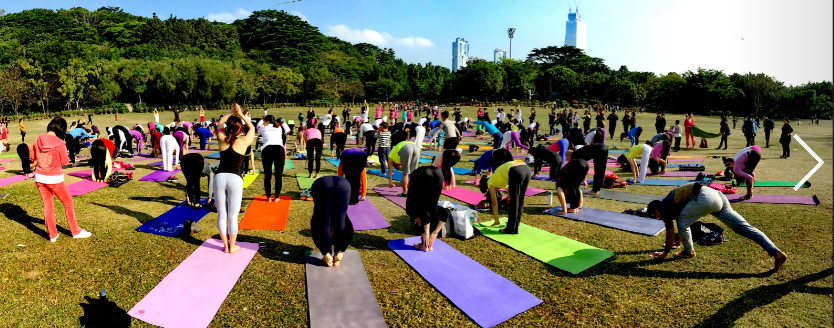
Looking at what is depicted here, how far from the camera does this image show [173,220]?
703 centimetres

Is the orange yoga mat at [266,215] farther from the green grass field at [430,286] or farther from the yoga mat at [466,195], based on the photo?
the yoga mat at [466,195]

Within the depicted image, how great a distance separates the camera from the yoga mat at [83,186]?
28.7 feet

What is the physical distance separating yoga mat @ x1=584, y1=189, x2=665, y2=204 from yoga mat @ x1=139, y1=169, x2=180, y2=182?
10.6 m

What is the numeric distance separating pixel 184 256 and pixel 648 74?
93497 mm

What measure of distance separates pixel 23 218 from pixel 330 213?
223 inches

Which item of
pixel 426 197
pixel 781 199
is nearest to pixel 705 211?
pixel 426 197

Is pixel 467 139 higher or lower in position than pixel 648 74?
lower

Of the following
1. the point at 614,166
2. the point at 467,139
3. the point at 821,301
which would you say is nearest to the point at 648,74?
the point at 467,139

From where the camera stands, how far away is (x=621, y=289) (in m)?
4.84

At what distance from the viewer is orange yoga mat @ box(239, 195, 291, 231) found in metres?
6.97

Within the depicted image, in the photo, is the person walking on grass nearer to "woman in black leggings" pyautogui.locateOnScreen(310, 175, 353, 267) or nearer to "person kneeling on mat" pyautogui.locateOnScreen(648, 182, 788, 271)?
"woman in black leggings" pyautogui.locateOnScreen(310, 175, 353, 267)

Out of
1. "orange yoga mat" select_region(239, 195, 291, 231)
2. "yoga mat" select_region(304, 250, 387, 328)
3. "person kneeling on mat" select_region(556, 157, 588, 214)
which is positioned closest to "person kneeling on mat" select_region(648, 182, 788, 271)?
"person kneeling on mat" select_region(556, 157, 588, 214)

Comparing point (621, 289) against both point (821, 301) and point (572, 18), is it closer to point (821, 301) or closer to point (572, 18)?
point (821, 301)

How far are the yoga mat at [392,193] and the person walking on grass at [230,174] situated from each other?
Answer: 387cm
